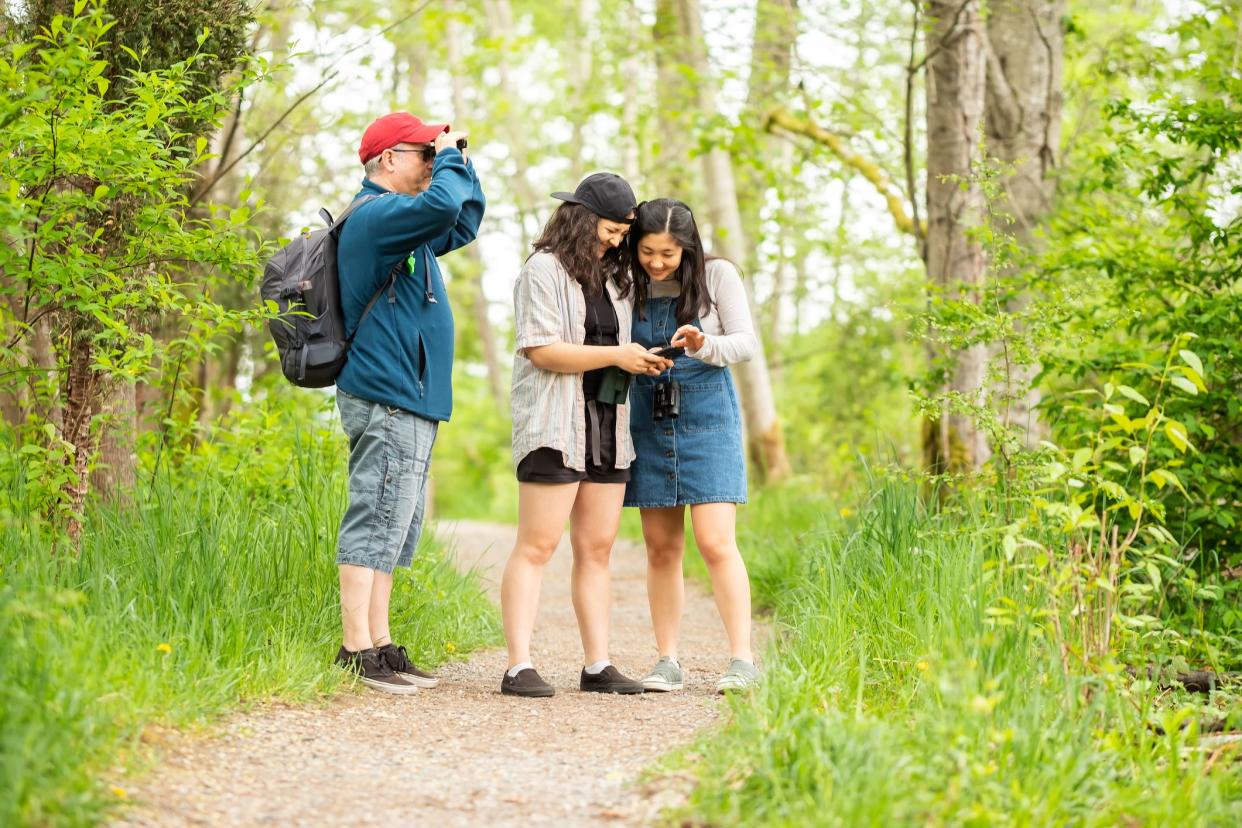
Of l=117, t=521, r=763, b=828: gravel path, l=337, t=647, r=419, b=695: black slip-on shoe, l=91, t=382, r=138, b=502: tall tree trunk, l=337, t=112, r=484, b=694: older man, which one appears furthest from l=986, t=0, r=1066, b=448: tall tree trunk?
l=91, t=382, r=138, b=502: tall tree trunk

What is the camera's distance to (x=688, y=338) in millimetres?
4145

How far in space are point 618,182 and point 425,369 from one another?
94 cm

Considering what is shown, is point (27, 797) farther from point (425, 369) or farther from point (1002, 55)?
point (1002, 55)

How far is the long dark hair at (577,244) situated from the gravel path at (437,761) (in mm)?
1488

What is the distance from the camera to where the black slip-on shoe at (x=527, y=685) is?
429 cm

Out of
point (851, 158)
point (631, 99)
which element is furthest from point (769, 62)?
point (631, 99)

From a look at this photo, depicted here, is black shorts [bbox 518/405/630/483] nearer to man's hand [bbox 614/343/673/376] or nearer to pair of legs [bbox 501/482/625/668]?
pair of legs [bbox 501/482/625/668]

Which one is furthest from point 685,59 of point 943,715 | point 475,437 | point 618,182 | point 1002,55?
point 475,437

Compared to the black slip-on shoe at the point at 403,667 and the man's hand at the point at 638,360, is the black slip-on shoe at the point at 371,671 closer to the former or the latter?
the black slip-on shoe at the point at 403,667

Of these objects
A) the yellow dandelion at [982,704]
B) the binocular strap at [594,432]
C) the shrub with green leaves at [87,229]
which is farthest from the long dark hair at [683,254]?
the yellow dandelion at [982,704]

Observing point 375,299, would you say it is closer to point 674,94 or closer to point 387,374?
point 387,374

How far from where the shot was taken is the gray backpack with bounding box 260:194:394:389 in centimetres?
403

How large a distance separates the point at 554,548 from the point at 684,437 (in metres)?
0.62

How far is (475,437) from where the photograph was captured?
22062 millimetres
